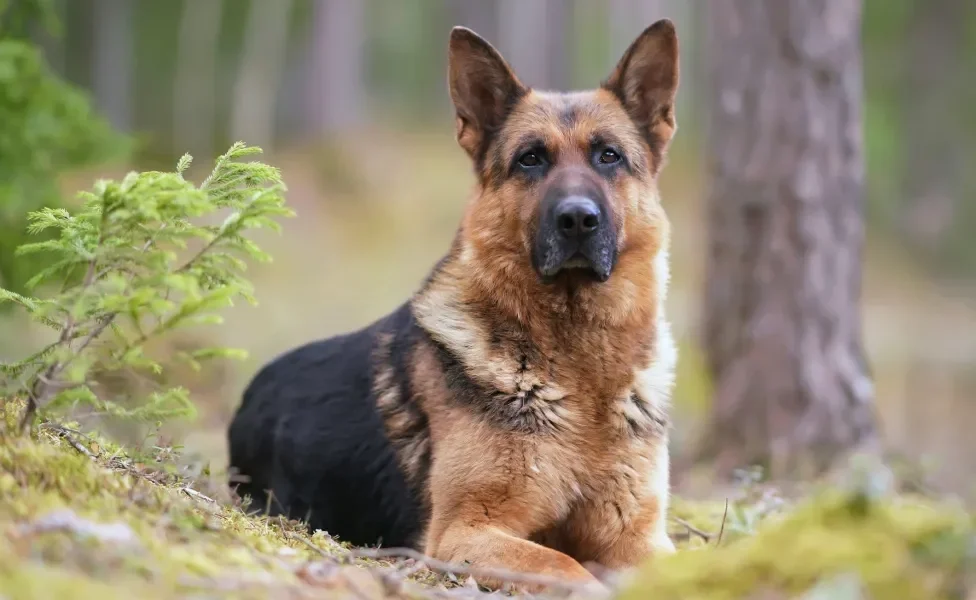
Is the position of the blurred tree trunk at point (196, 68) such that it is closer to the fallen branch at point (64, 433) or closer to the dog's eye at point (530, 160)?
the dog's eye at point (530, 160)

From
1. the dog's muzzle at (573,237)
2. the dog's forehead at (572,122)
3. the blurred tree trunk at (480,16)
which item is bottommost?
the dog's muzzle at (573,237)

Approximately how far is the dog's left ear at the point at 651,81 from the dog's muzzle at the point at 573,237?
2.77 feet

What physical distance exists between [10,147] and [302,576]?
4381mm

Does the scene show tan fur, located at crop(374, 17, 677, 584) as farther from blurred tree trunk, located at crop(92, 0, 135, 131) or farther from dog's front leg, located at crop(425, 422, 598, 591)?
blurred tree trunk, located at crop(92, 0, 135, 131)

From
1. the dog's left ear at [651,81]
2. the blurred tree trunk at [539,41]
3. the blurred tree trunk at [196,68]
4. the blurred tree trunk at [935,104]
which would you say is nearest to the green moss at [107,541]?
the dog's left ear at [651,81]

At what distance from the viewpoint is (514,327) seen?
4477 millimetres

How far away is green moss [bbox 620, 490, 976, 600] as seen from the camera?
2377 mm

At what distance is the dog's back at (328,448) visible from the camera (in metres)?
4.54

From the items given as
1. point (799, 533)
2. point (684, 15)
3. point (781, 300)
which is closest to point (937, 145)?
point (684, 15)

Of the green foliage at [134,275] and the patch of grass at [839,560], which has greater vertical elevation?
the green foliage at [134,275]

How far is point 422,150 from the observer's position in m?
25.4

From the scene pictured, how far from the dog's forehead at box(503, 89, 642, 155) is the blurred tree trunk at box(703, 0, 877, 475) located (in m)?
2.74

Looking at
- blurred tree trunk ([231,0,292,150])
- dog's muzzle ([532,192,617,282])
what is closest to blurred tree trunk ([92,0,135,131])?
blurred tree trunk ([231,0,292,150])

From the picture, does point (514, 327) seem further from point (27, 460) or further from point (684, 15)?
point (684, 15)
